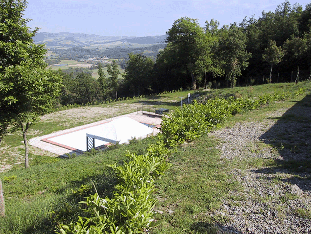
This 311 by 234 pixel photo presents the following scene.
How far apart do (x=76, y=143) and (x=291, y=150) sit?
36.7 ft

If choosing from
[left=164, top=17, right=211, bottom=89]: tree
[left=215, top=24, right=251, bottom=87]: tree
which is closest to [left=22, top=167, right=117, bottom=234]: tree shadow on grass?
[left=215, top=24, right=251, bottom=87]: tree

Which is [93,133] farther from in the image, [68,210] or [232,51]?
[232,51]

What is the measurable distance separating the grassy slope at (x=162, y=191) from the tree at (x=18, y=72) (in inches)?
75.7

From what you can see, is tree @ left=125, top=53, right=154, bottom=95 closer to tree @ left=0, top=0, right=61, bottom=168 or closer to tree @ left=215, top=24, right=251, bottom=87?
tree @ left=215, top=24, right=251, bottom=87

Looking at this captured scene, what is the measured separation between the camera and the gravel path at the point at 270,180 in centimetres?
365

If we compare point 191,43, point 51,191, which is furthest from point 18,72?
point 191,43

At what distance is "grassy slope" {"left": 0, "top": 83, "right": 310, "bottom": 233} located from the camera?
13.1ft

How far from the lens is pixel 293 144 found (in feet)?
23.0

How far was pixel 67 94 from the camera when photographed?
149 feet

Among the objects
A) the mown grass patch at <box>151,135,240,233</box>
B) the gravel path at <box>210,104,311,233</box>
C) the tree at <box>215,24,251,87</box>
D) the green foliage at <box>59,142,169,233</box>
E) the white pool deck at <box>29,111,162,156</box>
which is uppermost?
the tree at <box>215,24,251,87</box>

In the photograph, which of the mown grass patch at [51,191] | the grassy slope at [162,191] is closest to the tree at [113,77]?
the mown grass patch at [51,191]

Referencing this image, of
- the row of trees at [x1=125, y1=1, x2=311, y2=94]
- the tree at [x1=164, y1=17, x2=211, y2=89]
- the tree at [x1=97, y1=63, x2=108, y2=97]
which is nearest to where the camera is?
the row of trees at [x1=125, y1=1, x2=311, y2=94]

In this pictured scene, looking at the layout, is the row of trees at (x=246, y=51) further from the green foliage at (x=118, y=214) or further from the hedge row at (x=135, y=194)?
the green foliage at (x=118, y=214)

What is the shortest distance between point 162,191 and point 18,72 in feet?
14.4
